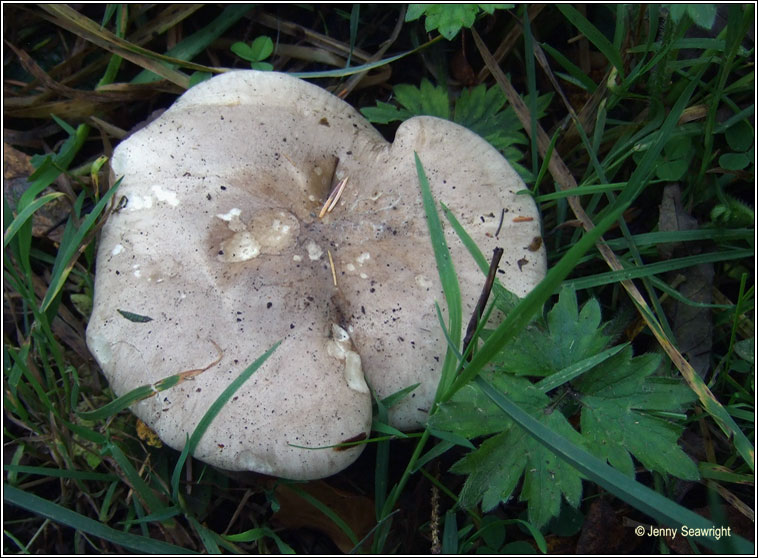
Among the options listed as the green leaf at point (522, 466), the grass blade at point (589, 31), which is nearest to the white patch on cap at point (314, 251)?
the green leaf at point (522, 466)

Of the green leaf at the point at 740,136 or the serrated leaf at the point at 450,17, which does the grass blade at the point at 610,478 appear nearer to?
the serrated leaf at the point at 450,17

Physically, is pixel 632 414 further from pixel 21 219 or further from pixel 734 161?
pixel 21 219

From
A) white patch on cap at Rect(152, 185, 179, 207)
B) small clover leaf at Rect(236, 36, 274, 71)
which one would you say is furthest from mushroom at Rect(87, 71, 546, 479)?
small clover leaf at Rect(236, 36, 274, 71)

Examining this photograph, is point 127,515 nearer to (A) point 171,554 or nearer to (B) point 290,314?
(A) point 171,554

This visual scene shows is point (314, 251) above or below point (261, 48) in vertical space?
below

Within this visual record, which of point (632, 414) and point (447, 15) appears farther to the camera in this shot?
point (447, 15)

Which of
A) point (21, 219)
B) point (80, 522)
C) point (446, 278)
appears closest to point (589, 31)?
point (446, 278)

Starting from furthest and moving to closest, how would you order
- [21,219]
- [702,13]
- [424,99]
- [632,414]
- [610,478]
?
1. [424,99]
2. [21,219]
3. [632,414]
4. [702,13]
5. [610,478]
